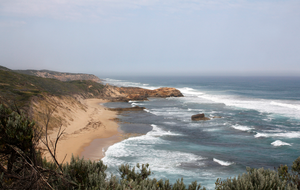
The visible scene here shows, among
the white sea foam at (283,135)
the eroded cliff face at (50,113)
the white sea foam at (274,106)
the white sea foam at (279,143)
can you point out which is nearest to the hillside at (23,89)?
the eroded cliff face at (50,113)

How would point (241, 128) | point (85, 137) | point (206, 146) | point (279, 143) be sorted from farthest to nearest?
1. point (241, 128)
2. point (85, 137)
3. point (279, 143)
4. point (206, 146)

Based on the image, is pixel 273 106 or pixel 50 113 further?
pixel 273 106

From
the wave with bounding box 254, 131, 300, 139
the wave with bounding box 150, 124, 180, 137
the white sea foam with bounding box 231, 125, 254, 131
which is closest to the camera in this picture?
the wave with bounding box 254, 131, 300, 139

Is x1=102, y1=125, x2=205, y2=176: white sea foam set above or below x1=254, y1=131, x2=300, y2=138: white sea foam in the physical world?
below

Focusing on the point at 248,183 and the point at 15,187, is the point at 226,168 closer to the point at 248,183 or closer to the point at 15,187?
the point at 248,183

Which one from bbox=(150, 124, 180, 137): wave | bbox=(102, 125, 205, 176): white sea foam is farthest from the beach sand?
bbox=(150, 124, 180, 137): wave

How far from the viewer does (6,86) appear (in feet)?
90.2

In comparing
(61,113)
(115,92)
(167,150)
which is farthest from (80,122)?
(115,92)

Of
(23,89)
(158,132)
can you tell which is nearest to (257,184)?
(158,132)

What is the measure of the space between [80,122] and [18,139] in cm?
2259

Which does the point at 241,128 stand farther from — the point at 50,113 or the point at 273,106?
the point at 50,113

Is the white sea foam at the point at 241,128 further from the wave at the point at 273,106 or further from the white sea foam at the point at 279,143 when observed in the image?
the wave at the point at 273,106

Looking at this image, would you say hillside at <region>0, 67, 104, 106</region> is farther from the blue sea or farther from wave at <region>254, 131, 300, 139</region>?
wave at <region>254, 131, 300, 139</region>

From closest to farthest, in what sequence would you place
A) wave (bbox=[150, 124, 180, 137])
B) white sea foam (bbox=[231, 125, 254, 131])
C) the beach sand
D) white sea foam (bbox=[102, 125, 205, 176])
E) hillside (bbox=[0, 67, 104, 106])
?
white sea foam (bbox=[102, 125, 205, 176]) → the beach sand → hillside (bbox=[0, 67, 104, 106]) → wave (bbox=[150, 124, 180, 137]) → white sea foam (bbox=[231, 125, 254, 131])
